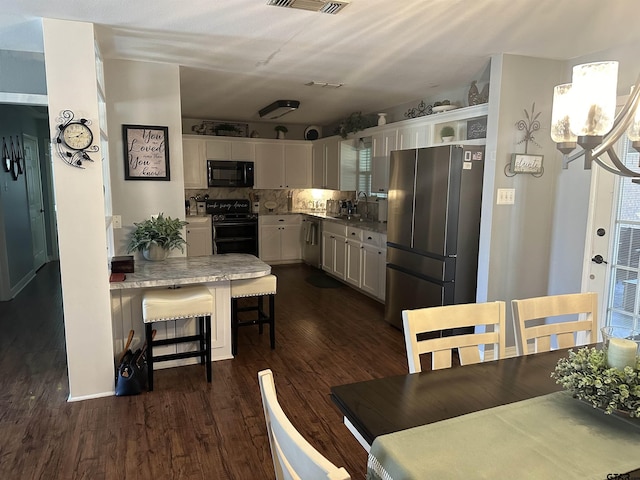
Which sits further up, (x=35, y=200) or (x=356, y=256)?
(x=35, y=200)

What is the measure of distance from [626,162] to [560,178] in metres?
0.50

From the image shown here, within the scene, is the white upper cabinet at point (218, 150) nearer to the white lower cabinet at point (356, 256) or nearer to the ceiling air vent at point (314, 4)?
the white lower cabinet at point (356, 256)

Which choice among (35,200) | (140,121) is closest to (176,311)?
(140,121)

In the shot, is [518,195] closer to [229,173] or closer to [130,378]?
[130,378]

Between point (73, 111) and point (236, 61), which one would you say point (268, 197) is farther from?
point (73, 111)

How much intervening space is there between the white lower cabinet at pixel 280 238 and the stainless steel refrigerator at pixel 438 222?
133 inches

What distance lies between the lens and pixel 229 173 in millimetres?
6836

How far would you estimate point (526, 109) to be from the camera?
333 cm

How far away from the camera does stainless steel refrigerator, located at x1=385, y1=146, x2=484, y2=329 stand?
3498 millimetres

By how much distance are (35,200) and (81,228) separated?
16.1 ft

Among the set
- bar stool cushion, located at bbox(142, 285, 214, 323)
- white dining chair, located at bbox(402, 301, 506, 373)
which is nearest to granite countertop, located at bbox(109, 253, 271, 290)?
bar stool cushion, located at bbox(142, 285, 214, 323)

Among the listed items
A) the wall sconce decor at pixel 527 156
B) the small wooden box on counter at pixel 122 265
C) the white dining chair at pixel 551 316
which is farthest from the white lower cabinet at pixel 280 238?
the white dining chair at pixel 551 316

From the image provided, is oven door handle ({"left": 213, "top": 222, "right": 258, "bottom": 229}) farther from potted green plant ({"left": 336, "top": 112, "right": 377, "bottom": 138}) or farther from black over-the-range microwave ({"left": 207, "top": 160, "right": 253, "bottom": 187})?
potted green plant ({"left": 336, "top": 112, "right": 377, "bottom": 138})

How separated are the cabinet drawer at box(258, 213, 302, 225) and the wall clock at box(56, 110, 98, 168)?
172 inches
